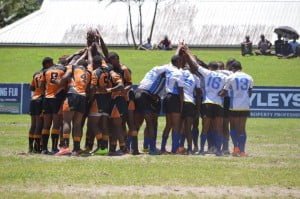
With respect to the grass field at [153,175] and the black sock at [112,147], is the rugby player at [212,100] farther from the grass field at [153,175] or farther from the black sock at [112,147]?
the black sock at [112,147]

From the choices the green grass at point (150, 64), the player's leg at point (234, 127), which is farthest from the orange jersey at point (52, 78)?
the green grass at point (150, 64)

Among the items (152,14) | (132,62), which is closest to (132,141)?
(132,62)

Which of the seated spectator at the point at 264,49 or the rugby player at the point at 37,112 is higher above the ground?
the seated spectator at the point at 264,49

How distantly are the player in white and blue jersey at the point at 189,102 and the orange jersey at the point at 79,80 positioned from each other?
84.5 inches

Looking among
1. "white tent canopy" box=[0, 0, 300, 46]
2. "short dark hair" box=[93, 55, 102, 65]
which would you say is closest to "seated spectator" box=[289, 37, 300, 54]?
"white tent canopy" box=[0, 0, 300, 46]

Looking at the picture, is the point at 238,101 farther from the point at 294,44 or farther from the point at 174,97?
the point at 294,44

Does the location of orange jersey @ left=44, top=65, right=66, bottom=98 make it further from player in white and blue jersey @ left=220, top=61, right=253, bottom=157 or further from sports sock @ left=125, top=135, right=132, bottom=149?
player in white and blue jersey @ left=220, top=61, right=253, bottom=157

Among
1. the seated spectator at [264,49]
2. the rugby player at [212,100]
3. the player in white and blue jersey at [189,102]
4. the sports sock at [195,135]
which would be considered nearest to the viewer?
the player in white and blue jersey at [189,102]

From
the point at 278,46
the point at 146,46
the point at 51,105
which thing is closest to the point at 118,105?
the point at 51,105

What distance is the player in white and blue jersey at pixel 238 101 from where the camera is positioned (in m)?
19.1

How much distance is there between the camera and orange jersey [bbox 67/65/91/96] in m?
18.0

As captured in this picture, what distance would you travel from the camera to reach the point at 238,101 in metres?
19.1

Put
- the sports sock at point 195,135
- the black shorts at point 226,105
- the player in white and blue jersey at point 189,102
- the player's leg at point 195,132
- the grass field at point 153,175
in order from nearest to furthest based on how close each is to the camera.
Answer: the grass field at point 153,175, the player in white and blue jersey at point 189,102, the black shorts at point 226,105, the player's leg at point 195,132, the sports sock at point 195,135

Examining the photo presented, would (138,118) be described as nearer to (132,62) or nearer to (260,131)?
(260,131)
